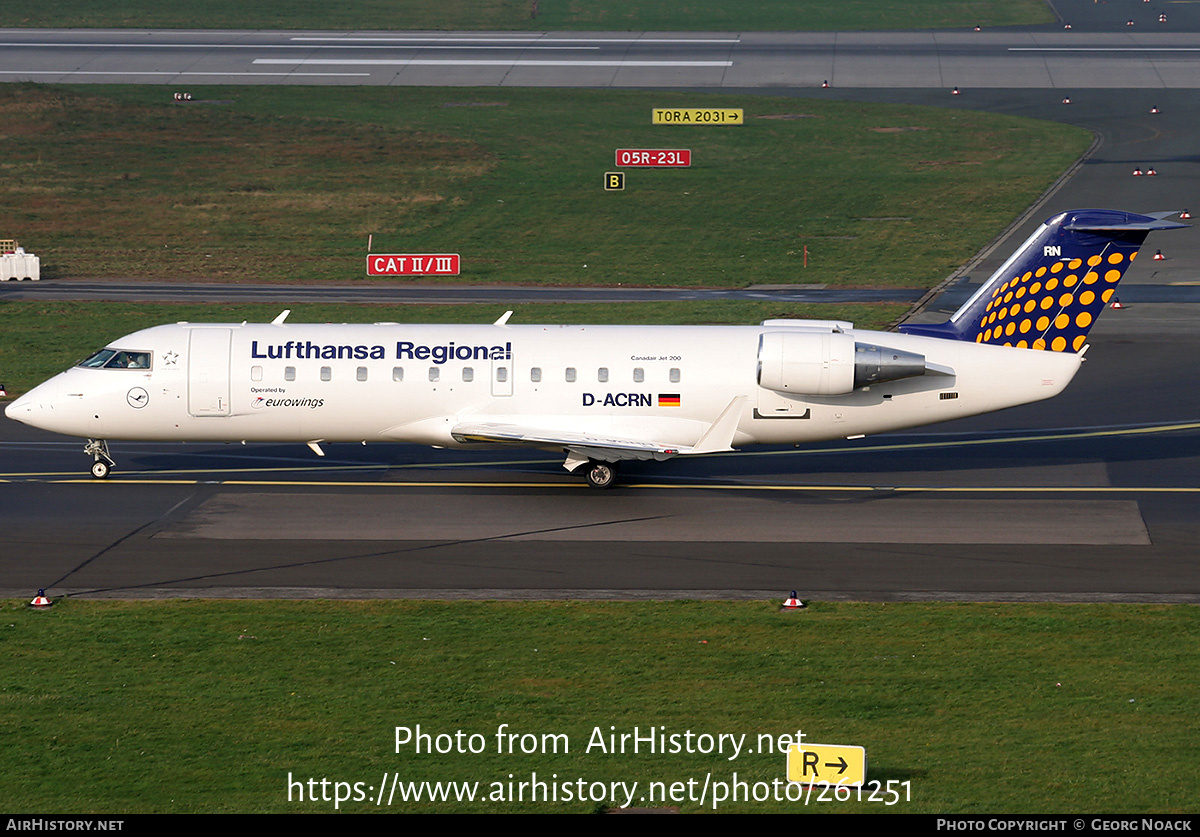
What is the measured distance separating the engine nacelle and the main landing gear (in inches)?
662

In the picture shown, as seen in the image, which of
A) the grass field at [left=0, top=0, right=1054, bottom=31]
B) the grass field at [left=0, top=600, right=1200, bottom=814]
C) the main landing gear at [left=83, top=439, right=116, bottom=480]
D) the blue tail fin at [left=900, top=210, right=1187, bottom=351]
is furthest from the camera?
the grass field at [left=0, top=0, right=1054, bottom=31]

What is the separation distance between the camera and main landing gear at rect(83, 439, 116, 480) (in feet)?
122

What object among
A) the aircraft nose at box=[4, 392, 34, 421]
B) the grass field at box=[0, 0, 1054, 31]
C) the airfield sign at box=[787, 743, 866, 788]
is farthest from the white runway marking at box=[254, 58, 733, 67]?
the airfield sign at box=[787, 743, 866, 788]

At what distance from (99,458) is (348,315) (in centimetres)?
1901

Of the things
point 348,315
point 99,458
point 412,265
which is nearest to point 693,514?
point 99,458

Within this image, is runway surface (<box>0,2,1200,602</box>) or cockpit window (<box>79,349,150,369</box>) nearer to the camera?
runway surface (<box>0,2,1200,602</box>)

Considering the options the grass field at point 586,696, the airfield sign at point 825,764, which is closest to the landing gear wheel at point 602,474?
the grass field at point 586,696

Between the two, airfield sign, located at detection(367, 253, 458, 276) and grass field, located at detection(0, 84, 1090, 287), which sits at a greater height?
grass field, located at detection(0, 84, 1090, 287)

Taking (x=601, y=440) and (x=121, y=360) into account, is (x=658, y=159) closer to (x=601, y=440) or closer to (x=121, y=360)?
(x=601, y=440)

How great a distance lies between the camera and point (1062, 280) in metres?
35.5

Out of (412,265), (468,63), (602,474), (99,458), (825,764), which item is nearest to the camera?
(825,764)

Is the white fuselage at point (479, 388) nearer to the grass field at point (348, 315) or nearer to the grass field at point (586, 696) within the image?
the grass field at point (586, 696)

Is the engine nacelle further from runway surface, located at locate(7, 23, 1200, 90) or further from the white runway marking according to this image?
the white runway marking
